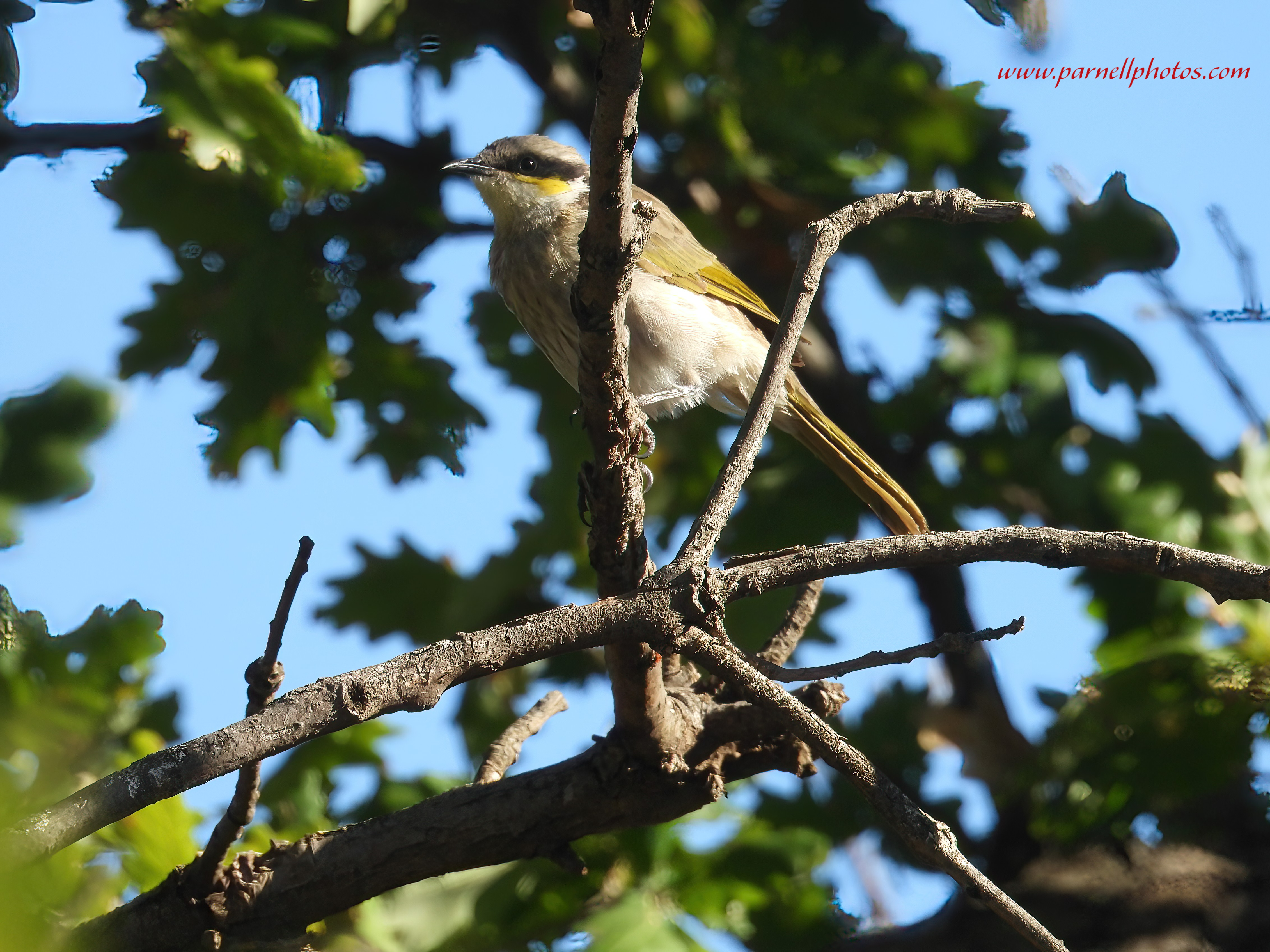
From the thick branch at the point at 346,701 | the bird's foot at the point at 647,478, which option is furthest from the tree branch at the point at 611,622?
the bird's foot at the point at 647,478

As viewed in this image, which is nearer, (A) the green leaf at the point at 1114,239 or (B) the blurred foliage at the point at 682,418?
(B) the blurred foliage at the point at 682,418

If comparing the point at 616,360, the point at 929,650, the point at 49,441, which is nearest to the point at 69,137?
the point at 49,441

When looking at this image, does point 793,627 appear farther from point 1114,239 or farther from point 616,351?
point 1114,239

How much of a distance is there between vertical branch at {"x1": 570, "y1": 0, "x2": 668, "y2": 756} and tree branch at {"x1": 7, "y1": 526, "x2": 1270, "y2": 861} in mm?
460

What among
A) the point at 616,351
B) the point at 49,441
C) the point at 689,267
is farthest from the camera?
the point at 689,267

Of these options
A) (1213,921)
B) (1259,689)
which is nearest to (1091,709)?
(1259,689)

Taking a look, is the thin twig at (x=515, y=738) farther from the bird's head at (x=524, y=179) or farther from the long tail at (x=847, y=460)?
the bird's head at (x=524, y=179)

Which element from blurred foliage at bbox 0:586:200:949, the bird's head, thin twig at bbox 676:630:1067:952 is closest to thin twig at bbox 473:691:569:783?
blurred foliage at bbox 0:586:200:949

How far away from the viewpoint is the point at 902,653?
198 centimetres

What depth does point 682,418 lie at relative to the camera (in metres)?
4.62

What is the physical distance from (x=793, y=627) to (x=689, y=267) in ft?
5.52

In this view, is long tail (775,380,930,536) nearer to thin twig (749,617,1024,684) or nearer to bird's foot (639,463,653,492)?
bird's foot (639,463,653,492)

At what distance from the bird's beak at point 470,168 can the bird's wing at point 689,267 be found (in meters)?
0.66

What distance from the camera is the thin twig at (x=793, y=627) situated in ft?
9.91
